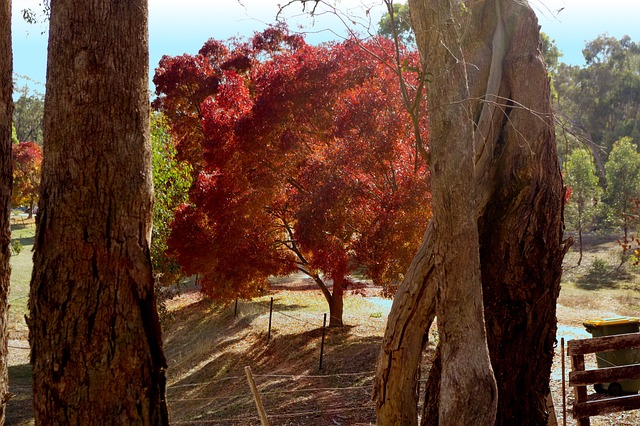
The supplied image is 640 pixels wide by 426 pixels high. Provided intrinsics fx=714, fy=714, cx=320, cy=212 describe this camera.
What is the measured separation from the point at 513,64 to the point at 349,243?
7385 millimetres

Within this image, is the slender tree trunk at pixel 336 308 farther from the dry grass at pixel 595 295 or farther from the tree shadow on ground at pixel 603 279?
the tree shadow on ground at pixel 603 279

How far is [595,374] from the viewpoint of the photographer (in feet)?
27.3

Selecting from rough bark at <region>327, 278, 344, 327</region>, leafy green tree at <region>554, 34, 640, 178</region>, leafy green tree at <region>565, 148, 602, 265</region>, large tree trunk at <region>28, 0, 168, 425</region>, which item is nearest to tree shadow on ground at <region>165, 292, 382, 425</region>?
rough bark at <region>327, 278, 344, 327</region>

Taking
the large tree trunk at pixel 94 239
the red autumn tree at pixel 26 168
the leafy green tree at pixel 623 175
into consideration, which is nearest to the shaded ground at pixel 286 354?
the leafy green tree at pixel 623 175

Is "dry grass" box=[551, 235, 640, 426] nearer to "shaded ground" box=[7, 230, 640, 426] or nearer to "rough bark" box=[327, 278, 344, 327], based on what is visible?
"shaded ground" box=[7, 230, 640, 426]

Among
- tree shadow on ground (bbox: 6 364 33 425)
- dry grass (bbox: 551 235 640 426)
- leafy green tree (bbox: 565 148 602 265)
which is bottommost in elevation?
tree shadow on ground (bbox: 6 364 33 425)

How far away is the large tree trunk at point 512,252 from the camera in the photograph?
705cm

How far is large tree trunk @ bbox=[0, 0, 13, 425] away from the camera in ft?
20.0

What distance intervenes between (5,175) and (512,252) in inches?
190

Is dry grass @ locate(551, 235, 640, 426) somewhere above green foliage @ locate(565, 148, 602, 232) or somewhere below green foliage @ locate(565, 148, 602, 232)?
below

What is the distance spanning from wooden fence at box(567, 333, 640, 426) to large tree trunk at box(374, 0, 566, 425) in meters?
1.00

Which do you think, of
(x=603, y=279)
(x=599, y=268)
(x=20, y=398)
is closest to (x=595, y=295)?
(x=603, y=279)

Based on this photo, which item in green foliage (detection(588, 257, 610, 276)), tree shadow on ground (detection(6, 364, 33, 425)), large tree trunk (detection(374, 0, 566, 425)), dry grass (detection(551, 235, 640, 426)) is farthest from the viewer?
green foliage (detection(588, 257, 610, 276))

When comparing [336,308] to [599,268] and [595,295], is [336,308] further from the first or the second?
[599,268]
